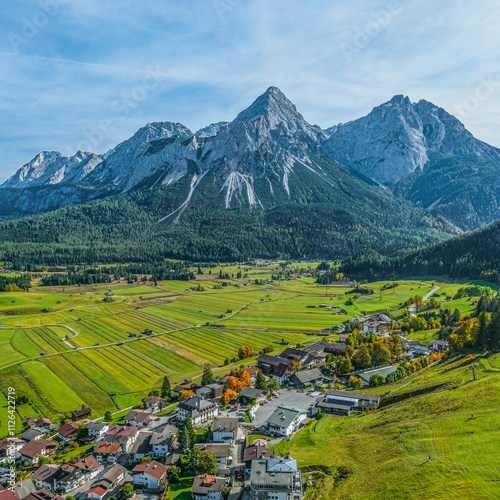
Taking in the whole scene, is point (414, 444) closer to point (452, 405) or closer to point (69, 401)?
point (452, 405)

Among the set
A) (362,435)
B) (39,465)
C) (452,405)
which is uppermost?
(452,405)

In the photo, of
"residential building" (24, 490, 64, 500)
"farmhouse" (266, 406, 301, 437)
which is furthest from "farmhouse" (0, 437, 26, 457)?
"farmhouse" (266, 406, 301, 437)

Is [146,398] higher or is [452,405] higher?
[452,405]

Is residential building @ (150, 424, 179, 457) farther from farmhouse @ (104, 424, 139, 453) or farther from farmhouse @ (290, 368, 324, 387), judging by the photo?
farmhouse @ (290, 368, 324, 387)

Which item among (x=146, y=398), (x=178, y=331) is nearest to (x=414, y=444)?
(x=146, y=398)

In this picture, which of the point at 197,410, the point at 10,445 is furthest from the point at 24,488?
the point at 197,410

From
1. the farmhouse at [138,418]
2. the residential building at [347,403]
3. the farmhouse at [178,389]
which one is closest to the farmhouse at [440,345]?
the residential building at [347,403]

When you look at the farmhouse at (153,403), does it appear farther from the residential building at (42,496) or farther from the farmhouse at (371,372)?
the farmhouse at (371,372)
